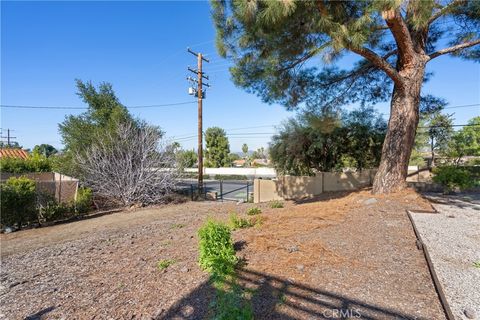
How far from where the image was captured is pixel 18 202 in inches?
293

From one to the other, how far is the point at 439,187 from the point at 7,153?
2699cm

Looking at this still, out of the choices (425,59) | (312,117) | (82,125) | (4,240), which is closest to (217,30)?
(312,117)

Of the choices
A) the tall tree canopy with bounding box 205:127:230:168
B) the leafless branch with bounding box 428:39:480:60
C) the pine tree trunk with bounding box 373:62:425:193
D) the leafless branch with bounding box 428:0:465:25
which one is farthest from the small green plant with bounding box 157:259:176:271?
the tall tree canopy with bounding box 205:127:230:168

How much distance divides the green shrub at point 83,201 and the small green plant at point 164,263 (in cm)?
700

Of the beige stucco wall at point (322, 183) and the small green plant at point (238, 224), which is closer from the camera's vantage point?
the small green plant at point (238, 224)

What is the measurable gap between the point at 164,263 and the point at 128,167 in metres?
7.94

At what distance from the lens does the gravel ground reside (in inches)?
94.5

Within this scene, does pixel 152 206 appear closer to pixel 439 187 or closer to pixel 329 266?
pixel 329 266

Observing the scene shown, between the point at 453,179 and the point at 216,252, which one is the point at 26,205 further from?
the point at 453,179

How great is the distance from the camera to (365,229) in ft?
14.1

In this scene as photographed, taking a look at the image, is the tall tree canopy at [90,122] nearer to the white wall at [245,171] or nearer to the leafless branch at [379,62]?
the leafless branch at [379,62]

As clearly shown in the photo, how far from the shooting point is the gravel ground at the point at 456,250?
240 centimetres

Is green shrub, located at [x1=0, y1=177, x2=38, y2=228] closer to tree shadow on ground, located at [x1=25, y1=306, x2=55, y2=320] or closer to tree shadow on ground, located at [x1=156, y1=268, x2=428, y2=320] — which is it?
tree shadow on ground, located at [x1=25, y1=306, x2=55, y2=320]

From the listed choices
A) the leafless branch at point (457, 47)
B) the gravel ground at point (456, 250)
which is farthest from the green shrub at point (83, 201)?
the leafless branch at point (457, 47)
